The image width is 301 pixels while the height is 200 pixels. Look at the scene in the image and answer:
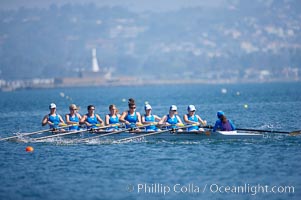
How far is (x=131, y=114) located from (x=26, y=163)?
6157 millimetres

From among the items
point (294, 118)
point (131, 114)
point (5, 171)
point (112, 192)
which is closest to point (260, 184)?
point (112, 192)

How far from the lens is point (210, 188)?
21891 millimetres

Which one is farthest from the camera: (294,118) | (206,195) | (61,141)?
(294,118)

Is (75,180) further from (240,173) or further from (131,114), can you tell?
(131,114)

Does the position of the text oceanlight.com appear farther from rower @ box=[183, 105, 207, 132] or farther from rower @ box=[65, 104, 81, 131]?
rower @ box=[65, 104, 81, 131]

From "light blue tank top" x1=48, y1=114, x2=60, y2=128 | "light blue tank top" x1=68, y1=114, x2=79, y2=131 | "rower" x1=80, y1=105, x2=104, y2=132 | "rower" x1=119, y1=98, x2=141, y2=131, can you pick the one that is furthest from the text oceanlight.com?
"light blue tank top" x1=48, y1=114, x2=60, y2=128

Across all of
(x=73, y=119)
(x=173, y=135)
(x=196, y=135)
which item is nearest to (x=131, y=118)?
(x=173, y=135)

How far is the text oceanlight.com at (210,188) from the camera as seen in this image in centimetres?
2144

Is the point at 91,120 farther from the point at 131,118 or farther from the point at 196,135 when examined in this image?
the point at 196,135

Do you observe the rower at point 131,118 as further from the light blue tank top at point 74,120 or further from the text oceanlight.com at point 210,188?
the text oceanlight.com at point 210,188

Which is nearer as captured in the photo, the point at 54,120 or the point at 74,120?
the point at 74,120

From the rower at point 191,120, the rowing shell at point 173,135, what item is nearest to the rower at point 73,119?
the rowing shell at point 173,135

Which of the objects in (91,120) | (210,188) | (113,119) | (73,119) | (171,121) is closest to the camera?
(210,188)

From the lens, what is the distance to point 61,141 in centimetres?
3219
